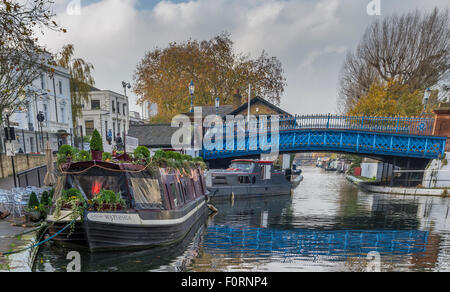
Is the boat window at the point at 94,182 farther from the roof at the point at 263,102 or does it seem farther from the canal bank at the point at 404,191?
the canal bank at the point at 404,191

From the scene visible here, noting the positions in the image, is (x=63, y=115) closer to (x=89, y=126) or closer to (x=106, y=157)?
(x=89, y=126)

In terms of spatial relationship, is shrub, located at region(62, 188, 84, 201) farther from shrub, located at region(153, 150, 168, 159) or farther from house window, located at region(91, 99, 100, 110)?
house window, located at region(91, 99, 100, 110)

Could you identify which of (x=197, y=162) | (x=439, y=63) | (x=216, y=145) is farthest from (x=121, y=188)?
(x=439, y=63)

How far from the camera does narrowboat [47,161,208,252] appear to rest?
7750 millimetres

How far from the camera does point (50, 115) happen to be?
101ft

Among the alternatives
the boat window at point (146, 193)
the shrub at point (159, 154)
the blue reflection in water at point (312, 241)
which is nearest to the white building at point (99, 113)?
the shrub at point (159, 154)

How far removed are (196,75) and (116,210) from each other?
3141 cm

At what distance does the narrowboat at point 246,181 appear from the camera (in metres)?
19.8

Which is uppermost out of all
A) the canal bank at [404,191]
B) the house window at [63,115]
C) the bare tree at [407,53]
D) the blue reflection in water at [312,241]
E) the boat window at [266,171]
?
the bare tree at [407,53]

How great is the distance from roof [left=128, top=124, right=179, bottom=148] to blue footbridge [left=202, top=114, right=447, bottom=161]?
341 centimetres

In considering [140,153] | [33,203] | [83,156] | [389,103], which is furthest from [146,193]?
[389,103]

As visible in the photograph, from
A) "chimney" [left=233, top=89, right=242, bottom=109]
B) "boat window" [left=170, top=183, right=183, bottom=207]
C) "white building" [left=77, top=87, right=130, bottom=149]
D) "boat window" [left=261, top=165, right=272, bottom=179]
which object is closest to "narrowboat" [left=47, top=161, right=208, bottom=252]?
"boat window" [left=170, top=183, right=183, bottom=207]

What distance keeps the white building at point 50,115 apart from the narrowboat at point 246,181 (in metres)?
16.9
